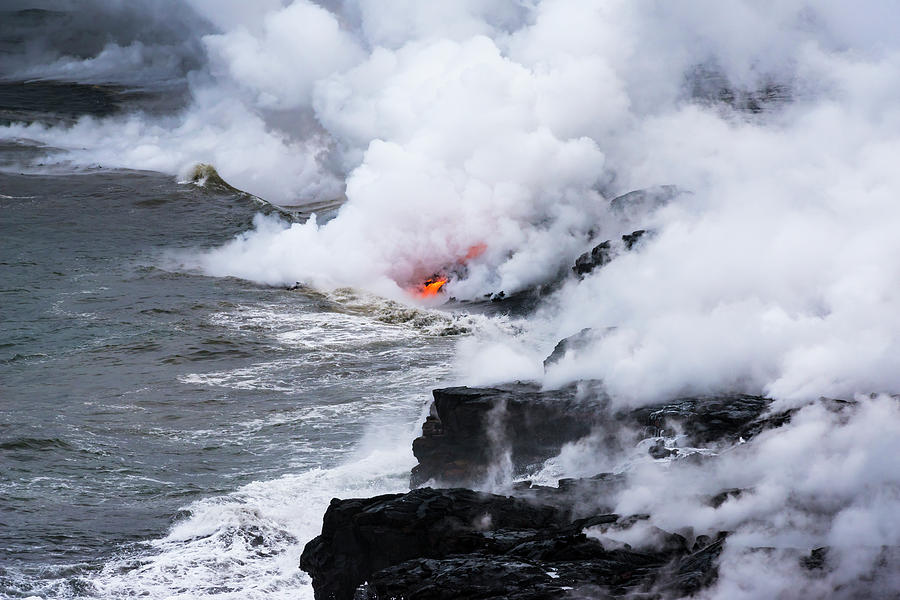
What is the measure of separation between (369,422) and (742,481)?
40.2 feet

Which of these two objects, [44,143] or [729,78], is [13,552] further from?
[44,143]

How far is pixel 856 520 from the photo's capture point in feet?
A: 43.5

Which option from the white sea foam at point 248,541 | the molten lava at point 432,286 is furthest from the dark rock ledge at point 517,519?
the molten lava at point 432,286

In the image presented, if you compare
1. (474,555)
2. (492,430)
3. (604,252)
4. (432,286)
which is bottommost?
(474,555)

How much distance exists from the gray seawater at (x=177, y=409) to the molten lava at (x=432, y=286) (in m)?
1.79

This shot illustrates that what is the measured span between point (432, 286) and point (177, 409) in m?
14.4

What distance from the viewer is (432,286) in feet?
131

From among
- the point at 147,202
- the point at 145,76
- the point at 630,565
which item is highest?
the point at 145,76

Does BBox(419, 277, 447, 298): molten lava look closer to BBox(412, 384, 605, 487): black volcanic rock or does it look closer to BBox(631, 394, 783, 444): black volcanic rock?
BBox(412, 384, 605, 487): black volcanic rock

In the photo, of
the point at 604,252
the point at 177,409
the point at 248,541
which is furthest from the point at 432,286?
the point at 248,541

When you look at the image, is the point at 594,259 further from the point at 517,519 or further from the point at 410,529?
the point at 410,529

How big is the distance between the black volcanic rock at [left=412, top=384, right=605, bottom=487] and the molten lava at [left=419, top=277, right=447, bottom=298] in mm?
18340

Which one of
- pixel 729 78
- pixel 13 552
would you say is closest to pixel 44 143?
pixel 729 78

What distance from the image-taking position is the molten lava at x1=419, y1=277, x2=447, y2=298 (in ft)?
129
